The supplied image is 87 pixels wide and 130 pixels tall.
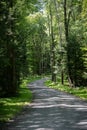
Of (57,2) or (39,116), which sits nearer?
(39,116)

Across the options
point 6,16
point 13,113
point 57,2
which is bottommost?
point 13,113

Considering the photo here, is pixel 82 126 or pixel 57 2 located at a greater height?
pixel 57 2

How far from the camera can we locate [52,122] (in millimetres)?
13859

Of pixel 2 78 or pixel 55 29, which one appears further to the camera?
pixel 55 29

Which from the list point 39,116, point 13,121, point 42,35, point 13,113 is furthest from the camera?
point 42,35

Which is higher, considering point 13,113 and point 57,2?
point 57,2

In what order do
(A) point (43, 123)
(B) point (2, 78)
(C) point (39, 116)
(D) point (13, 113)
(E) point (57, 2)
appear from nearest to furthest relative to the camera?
1. (A) point (43, 123)
2. (C) point (39, 116)
3. (D) point (13, 113)
4. (B) point (2, 78)
5. (E) point (57, 2)

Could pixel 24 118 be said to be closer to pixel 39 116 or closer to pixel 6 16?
pixel 39 116

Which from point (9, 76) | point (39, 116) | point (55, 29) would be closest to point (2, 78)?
point (9, 76)

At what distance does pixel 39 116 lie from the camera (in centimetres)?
1586

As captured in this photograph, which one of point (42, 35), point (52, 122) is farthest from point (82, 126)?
point (42, 35)

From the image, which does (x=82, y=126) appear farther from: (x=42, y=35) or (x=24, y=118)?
(x=42, y=35)

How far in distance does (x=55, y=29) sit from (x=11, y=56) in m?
32.9

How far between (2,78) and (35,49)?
66.1 meters
